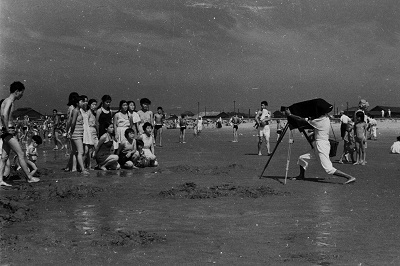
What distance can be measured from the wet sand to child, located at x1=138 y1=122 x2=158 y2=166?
93.8 inches

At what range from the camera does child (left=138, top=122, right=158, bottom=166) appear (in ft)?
43.8

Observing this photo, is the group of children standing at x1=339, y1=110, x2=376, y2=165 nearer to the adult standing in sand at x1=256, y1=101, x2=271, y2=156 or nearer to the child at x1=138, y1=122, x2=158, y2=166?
the adult standing in sand at x1=256, y1=101, x2=271, y2=156

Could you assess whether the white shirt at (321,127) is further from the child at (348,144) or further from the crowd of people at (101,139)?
the crowd of people at (101,139)

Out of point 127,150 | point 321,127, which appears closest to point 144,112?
point 127,150

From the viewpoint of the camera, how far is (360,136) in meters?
14.1

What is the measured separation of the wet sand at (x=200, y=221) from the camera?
15.4 ft

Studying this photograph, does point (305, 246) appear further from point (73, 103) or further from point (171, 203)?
point (73, 103)

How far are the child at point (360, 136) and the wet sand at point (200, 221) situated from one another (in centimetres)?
332

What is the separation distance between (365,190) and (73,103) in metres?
7.03

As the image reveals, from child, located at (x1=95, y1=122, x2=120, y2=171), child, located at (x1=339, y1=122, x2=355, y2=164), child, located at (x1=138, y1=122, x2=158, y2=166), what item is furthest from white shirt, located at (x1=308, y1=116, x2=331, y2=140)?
child, located at (x1=95, y1=122, x2=120, y2=171)

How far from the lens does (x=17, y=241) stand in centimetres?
521

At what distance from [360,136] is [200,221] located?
9184mm

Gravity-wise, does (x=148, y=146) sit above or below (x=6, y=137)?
below

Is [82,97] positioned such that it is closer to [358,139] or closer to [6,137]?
[6,137]
